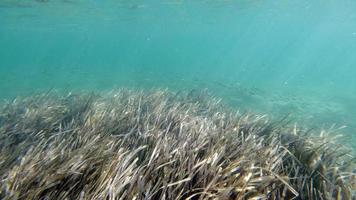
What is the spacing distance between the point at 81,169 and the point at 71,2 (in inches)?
1240

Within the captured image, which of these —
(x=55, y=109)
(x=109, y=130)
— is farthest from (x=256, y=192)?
(x=55, y=109)

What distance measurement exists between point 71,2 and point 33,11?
8.46 m

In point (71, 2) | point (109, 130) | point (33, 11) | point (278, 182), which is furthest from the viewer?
point (33, 11)

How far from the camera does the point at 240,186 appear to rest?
3.46 metres

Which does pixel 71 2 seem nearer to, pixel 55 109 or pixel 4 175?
pixel 55 109

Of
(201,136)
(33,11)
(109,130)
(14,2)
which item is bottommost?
(33,11)

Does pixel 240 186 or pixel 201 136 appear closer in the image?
pixel 240 186

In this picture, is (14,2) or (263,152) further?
(14,2)

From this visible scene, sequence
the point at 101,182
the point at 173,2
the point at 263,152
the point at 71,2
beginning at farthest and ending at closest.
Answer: the point at 173,2 → the point at 71,2 → the point at 263,152 → the point at 101,182

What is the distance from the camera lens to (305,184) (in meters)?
4.05

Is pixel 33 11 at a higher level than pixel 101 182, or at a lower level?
lower

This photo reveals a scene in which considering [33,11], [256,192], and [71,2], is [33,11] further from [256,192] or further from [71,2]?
[256,192]

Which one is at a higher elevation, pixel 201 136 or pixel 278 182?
pixel 278 182

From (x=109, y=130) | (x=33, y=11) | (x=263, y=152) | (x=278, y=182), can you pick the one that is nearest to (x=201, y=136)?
(x=263, y=152)
